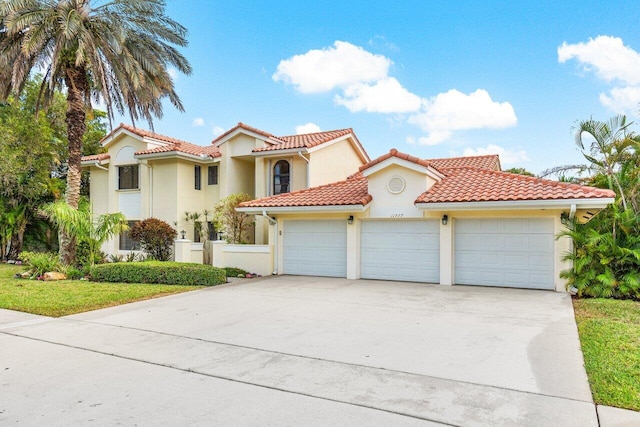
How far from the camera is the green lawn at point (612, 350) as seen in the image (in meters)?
4.69

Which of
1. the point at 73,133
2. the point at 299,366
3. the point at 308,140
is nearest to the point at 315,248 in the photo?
the point at 308,140

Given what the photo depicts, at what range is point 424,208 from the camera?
1324 centimetres

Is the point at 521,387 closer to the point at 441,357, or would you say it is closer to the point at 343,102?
the point at 441,357

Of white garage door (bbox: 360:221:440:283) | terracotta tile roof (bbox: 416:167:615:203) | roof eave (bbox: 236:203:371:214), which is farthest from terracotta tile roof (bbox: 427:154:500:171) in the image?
roof eave (bbox: 236:203:371:214)

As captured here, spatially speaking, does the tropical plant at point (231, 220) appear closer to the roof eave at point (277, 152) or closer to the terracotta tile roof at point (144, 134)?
the roof eave at point (277, 152)

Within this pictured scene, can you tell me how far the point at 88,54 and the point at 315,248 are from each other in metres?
10.6

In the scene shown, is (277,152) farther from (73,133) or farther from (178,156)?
(73,133)

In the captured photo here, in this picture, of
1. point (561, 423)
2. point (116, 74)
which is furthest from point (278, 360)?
point (116, 74)

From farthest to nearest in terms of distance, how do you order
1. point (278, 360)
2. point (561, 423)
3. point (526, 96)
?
point (526, 96) < point (278, 360) < point (561, 423)

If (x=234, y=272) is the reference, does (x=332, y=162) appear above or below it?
above

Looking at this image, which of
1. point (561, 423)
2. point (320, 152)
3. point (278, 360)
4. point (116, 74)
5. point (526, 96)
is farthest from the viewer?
point (320, 152)

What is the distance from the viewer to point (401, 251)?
14.4m

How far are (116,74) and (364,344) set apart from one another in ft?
47.9

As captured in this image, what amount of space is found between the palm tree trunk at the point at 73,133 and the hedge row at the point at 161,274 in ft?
8.36
